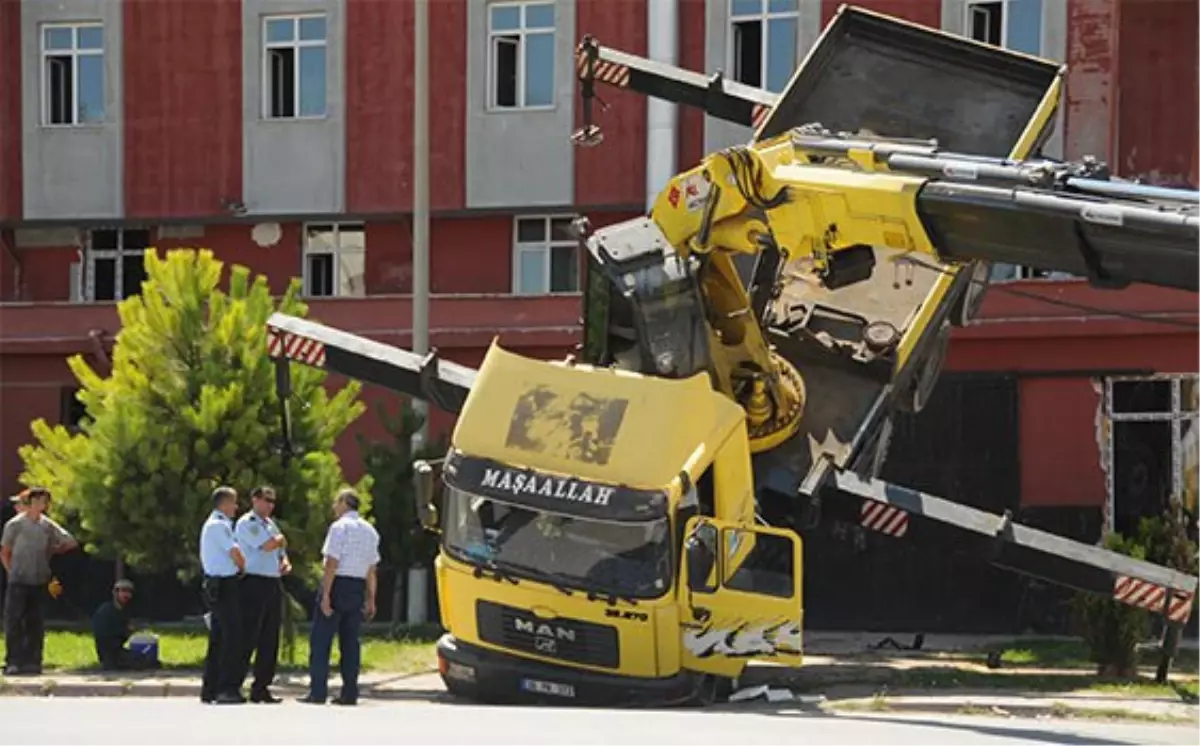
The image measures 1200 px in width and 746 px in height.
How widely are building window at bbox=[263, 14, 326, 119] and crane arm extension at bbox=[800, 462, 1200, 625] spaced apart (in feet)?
48.7

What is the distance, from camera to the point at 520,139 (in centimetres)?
2950

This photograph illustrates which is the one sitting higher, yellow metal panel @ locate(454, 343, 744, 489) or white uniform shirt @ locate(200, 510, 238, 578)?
yellow metal panel @ locate(454, 343, 744, 489)

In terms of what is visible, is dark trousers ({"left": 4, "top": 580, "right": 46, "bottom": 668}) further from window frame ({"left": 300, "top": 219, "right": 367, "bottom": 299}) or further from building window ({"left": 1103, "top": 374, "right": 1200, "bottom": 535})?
building window ({"left": 1103, "top": 374, "right": 1200, "bottom": 535})

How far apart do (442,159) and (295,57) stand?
2.71m

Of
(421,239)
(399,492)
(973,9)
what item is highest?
(973,9)

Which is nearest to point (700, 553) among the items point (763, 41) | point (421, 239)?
point (421, 239)

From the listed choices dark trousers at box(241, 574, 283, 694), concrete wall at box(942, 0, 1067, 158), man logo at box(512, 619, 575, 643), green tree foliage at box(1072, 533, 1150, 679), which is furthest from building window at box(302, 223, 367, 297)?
man logo at box(512, 619, 575, 643)

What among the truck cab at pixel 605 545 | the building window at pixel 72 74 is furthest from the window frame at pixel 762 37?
the truck cab at pixel 605 545

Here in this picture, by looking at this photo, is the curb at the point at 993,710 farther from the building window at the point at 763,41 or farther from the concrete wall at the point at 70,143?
the concrete wall at the point at 70,143

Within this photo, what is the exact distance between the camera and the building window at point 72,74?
31.2 metres

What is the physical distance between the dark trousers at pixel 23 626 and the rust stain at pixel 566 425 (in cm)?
612

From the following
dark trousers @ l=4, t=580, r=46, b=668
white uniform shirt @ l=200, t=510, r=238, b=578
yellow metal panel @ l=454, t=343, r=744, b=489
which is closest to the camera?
yellow metal panel @ l=454, t=343, r=744, b=489

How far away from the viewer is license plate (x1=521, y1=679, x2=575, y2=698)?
15359mm

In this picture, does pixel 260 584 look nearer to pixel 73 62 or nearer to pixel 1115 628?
pixel 1115 628
